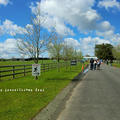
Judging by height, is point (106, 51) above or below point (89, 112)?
above

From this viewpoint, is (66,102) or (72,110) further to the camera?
(66,102)

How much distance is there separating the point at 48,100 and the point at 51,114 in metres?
1.53

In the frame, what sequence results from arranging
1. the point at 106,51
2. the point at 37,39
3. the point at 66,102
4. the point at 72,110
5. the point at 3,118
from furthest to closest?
the point at 106,51
the point at 37,39
the point at 66,102
the point at 72,110
the point at 3,118

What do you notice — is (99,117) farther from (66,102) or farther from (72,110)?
(66,102)

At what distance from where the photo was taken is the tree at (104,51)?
101875mm

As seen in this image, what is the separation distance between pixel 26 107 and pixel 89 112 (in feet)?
6.83

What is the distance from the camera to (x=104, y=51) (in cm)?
10331

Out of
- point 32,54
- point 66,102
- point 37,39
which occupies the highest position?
point 37,39

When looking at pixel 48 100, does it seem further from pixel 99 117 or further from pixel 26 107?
pixel 99 117

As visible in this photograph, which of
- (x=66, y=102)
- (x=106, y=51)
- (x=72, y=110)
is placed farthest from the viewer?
(x=106, y=51)

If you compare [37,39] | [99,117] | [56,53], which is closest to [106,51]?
[56,53]

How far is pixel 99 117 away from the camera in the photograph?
4320mm

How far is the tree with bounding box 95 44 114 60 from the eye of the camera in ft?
334

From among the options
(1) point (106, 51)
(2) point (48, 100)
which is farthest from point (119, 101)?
(1) point (106, 51)
